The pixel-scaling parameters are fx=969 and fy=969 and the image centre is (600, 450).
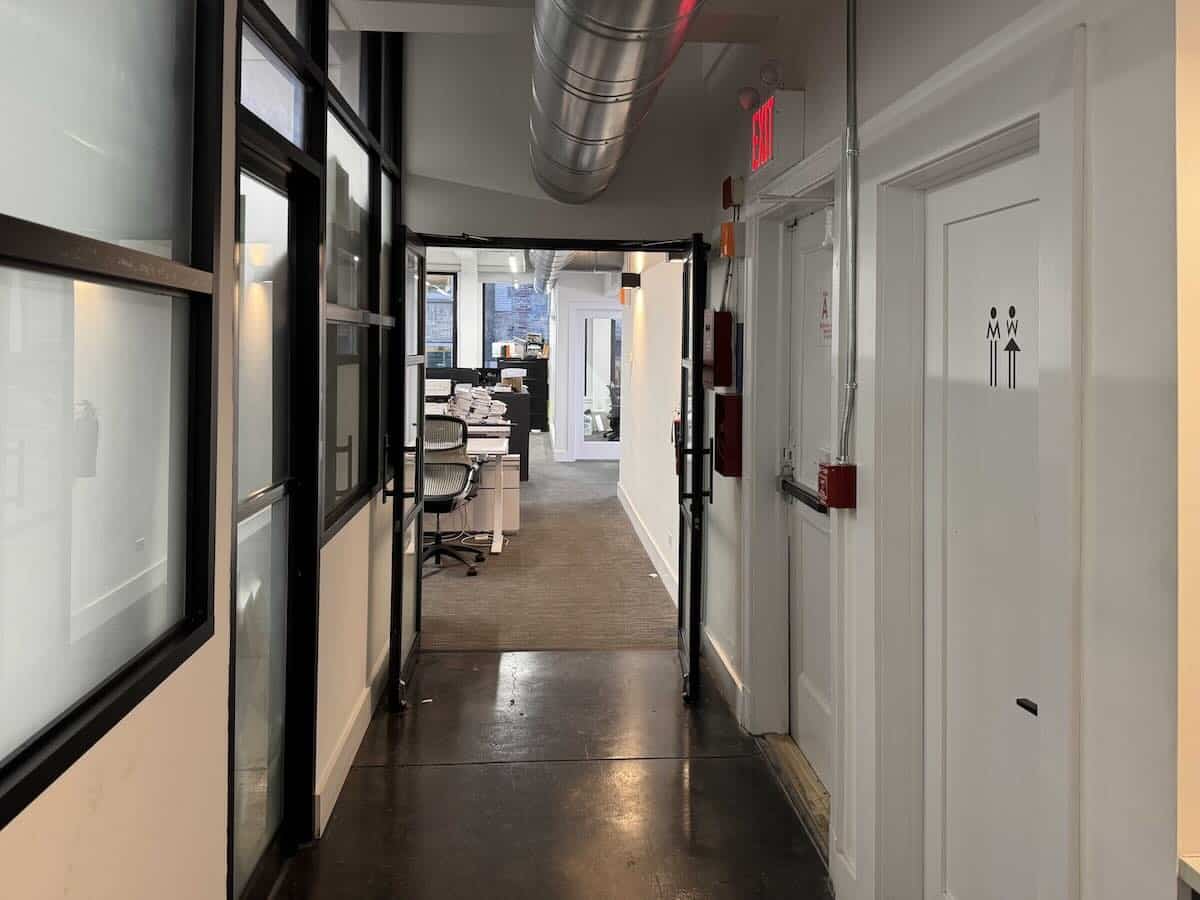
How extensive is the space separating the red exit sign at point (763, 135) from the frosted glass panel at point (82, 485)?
2157mm

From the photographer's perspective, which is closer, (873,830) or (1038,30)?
(1038,30)

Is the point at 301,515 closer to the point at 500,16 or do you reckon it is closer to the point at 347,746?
the point at 347,746

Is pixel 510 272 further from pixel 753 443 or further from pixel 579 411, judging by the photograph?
pixel 753 443

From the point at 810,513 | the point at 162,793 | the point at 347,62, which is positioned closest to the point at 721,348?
the point at 810,513

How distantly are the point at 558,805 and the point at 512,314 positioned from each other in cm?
1544

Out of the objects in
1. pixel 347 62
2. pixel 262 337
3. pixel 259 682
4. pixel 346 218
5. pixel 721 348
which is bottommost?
pixel 259 682

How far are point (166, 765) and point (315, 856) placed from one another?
1393 millimetres

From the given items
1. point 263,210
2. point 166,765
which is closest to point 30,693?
point 166,765

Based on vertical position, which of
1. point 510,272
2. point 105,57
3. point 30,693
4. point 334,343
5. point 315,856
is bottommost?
point 315,856

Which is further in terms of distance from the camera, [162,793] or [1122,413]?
[162,793]

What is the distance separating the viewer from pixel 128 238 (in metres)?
1.57

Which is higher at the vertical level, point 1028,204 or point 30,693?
point 1028,204

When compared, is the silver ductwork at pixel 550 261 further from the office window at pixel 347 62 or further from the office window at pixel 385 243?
the office window at pixel 347 62

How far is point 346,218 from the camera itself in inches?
135
